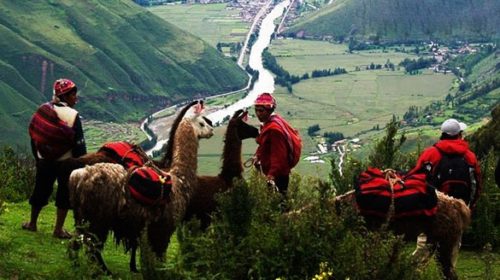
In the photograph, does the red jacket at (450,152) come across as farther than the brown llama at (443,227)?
Yes

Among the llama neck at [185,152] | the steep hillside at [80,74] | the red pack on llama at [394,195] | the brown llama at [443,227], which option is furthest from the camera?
the steep hillside at [80,74]

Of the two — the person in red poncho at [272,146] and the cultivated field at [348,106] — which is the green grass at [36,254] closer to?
the person in red poncho at [272,146]

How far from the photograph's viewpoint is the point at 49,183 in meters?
12.2

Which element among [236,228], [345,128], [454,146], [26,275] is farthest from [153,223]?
[345,128]

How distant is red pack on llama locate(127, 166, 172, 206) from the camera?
398 inches

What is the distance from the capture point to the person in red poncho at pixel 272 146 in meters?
11.1

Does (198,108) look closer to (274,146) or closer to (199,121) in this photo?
(199,121)

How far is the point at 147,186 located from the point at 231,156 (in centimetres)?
198

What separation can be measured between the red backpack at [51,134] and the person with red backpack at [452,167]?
18.3 ft

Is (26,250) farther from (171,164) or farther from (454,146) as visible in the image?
(454,146)

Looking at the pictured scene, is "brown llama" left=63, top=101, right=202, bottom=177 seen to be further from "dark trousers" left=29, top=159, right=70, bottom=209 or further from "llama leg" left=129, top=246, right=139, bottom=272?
"llama leg" left=129, top=246, right=139, bottom=272

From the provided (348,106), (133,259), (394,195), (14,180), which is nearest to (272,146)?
(394,195)

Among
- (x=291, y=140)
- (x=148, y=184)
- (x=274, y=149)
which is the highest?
(x=291, y=140)

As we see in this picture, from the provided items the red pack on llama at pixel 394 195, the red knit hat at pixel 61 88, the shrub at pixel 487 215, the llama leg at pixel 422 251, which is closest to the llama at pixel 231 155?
the red pack on llama at pixel 394 195
